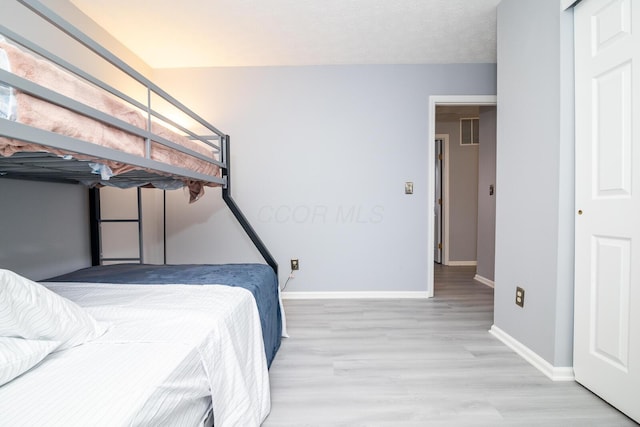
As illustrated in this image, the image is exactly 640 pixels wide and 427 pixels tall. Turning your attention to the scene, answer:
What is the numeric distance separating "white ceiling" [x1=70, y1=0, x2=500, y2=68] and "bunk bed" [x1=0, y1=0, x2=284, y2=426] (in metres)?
1.16

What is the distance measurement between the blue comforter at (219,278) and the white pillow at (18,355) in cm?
76

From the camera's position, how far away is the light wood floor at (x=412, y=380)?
1188mm

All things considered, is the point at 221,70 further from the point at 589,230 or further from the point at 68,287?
the point at 589,230

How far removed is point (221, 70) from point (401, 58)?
5.53ft

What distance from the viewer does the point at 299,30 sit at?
220 centimetres

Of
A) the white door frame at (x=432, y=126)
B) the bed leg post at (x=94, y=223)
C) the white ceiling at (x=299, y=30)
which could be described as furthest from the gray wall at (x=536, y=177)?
the bed leg post at (x=94, y=223)

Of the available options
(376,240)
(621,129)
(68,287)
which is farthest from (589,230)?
(68,287)

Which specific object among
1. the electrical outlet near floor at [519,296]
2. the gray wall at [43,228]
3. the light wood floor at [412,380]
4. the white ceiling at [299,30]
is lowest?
the light wood floor at [412,380]

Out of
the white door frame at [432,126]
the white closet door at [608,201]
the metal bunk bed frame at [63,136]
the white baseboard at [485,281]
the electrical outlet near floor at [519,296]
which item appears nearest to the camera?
the metal bunk bed frame at [63,136]

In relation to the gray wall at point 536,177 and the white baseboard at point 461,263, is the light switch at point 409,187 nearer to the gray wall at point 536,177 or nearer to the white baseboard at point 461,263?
the gray wall at point 536,177

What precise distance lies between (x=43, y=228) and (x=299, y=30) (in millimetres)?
2169

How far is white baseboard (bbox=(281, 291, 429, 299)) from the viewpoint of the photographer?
2762 millimetres

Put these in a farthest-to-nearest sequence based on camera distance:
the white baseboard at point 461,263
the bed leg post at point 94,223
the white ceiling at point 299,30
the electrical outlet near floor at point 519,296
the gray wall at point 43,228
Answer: the white baseboard at point 461,263 < the bed leg post at point 94,223 < the white ceiling at point 299,30 < the electrical outlet near floor at point 519,296 < the gray wall at point 43,228

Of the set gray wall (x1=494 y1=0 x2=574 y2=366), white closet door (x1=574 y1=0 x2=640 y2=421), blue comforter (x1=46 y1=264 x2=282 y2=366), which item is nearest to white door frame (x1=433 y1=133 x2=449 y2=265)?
gray wall (x1=494 y1=0 x2=574 y2=366)
